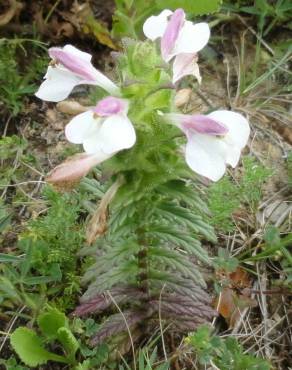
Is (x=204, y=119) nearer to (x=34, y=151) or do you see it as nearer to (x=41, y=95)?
(x=41, y=95)

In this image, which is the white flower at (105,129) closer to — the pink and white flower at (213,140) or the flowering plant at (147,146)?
the flowering plant at (147,146)

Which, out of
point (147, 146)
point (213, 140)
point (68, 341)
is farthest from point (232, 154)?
point (68, 341)

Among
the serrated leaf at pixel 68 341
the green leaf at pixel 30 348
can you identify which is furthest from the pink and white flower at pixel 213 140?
the green leaf at pixel 30 348

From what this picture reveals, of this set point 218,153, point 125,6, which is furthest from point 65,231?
point 125,6

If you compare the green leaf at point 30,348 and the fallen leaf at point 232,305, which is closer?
the green leaf at point 30,348

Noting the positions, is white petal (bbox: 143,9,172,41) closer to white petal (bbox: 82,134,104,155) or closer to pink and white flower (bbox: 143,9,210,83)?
pink and white flower (bbox: 143,9,210,83)

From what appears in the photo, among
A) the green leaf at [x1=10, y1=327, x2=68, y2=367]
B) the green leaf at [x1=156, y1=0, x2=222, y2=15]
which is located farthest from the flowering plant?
the green leaf at [x1=156, y1=0, x2=222, y2=15]

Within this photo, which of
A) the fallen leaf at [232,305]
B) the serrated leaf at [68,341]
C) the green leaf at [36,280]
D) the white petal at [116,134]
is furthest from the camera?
the fallen leaf at [232,305]

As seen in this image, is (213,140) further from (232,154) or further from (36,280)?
(36,280)
